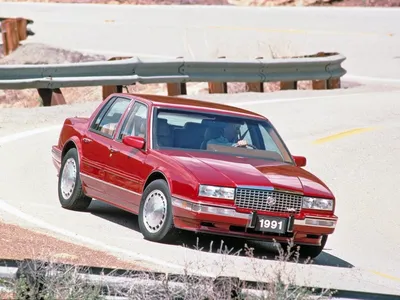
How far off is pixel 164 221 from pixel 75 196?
2.09 meters

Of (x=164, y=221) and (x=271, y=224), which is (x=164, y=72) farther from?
(x=271, y=224)

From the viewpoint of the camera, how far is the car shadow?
1161 centimetres

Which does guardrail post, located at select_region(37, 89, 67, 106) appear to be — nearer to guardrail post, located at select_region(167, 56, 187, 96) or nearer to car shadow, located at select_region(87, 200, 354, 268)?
guardrail post, located at select_region(167, 56, 187, 96)

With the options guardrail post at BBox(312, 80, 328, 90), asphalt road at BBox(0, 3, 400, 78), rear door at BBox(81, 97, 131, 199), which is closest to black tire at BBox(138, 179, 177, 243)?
rear door at BBox(81, 97, 131, 199)

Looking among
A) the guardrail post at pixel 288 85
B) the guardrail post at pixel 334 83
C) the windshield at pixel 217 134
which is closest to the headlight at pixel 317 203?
the windshield at pixel 217 134

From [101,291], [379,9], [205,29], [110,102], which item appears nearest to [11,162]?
[110,102]

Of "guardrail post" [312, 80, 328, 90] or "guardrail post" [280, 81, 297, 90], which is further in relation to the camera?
"guardrail post" [312, 80, 328, 90]

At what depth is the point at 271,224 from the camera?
11.2m

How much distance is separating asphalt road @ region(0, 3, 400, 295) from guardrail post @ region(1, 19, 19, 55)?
142cm

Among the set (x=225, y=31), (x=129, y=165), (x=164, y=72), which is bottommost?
(x=225, y=31)

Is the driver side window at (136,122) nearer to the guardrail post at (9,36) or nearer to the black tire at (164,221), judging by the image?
the black tire at (164,221)

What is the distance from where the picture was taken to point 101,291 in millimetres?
7094

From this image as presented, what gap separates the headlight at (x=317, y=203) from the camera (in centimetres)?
1143

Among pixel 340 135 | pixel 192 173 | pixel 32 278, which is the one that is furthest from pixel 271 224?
pixel 340 135
